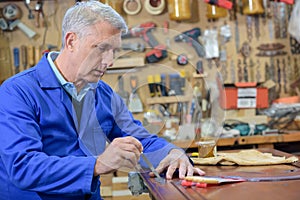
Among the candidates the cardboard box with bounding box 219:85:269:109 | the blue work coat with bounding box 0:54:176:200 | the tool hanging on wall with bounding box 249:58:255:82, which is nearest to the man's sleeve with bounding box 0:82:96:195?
the blue work coat with bounding box 0:54:176:200

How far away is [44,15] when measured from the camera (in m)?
4.07

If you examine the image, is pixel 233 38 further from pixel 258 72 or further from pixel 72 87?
pixel 72 87

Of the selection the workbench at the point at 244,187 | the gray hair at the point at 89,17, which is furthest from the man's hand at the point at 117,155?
the gray hair at the point at 89,17

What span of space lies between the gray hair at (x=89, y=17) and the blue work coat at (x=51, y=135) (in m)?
0.19

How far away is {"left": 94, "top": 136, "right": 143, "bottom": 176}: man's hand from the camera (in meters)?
1.50

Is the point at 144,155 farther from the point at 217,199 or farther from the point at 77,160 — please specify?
the point at 217,199

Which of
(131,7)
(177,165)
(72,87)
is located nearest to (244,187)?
(177,165)

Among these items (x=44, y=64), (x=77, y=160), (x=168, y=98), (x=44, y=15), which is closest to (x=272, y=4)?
(x=168, y=98)

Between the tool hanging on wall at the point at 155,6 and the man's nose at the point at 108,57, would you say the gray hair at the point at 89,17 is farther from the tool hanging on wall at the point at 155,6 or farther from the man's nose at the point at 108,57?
the tool hanging on wall at the point at 155,6

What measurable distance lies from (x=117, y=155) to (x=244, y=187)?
393 millimetres

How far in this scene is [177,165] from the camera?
1.80 metres

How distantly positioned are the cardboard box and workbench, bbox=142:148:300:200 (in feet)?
7.34

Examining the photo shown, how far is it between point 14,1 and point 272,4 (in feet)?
6.80

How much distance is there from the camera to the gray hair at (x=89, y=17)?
174 cm
